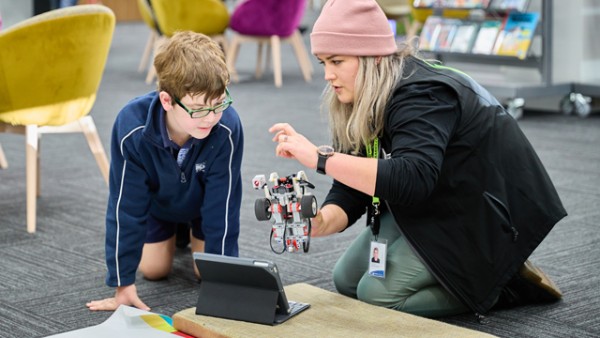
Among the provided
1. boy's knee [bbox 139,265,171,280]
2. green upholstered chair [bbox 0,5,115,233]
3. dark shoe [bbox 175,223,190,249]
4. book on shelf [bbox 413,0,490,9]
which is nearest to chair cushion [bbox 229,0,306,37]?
book on shelf [bbox 413,0,490,9]

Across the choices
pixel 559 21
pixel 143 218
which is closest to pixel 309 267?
pixel 143 218

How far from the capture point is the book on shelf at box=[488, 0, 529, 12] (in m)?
5.69

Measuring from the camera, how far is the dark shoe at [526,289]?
2385 millimetres

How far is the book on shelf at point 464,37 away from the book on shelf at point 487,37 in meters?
0.04

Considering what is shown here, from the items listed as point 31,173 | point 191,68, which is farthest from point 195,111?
point 31,173

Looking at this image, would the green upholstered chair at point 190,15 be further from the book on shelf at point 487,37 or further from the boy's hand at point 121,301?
the boy's hand at point 121,301

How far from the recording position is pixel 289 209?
2096 millimetres

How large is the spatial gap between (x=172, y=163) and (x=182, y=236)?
2.12 feet

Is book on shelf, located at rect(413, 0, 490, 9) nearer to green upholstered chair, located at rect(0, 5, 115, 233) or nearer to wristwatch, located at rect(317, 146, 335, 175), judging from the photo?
green upholstered chair, located at rect(0, 5, 115, 233)

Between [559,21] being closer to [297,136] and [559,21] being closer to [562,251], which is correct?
[562,251]

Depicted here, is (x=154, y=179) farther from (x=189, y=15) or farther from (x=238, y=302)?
(x=189, y=15)

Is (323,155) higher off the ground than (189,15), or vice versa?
(323,155)

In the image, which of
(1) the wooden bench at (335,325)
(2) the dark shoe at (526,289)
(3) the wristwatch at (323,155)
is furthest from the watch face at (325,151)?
(2) the dark shoe at (526,289)

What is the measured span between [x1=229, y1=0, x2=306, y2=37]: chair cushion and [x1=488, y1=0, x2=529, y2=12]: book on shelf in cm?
190
